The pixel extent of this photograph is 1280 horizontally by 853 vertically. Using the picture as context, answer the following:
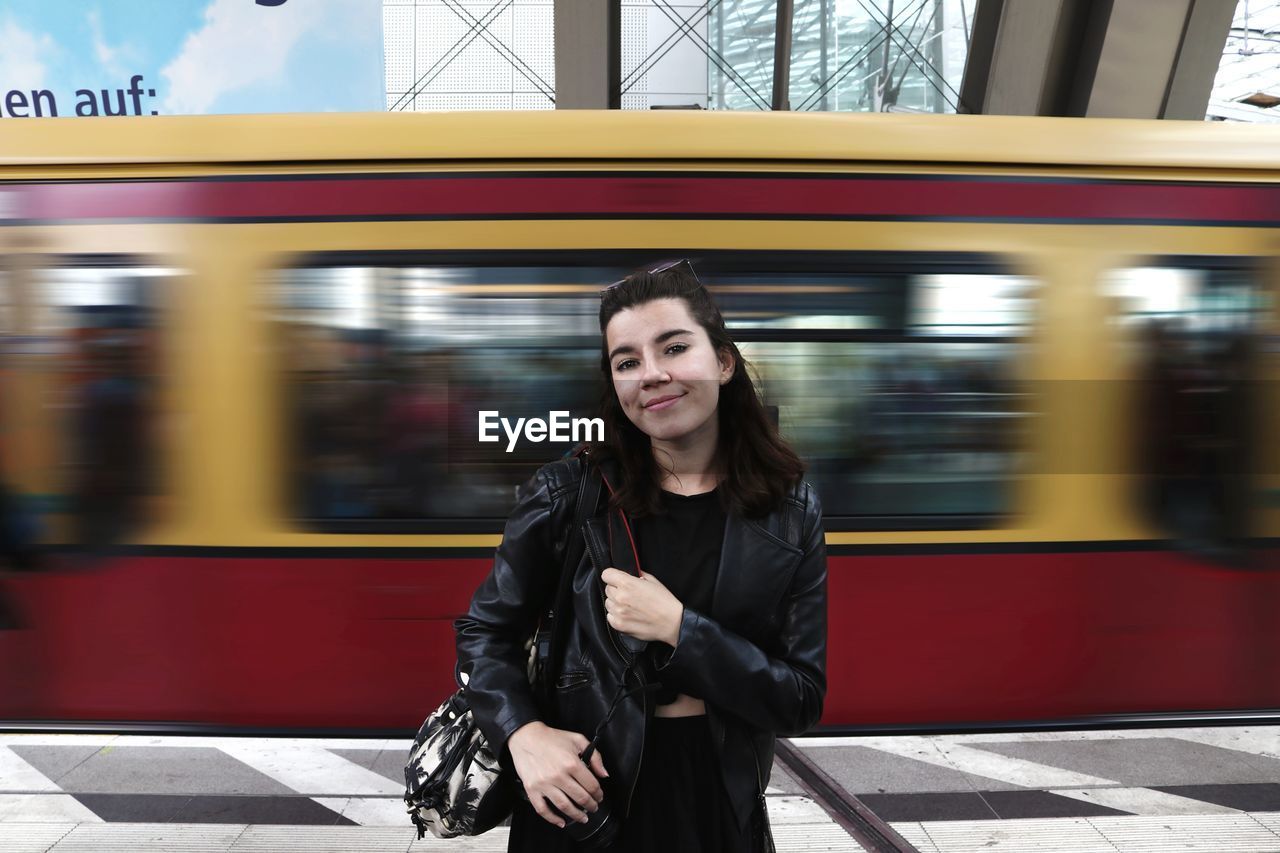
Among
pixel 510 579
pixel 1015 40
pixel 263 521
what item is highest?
pixel 1015 40

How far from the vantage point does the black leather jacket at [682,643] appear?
1.37 meters

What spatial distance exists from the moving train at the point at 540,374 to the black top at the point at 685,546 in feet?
7.84

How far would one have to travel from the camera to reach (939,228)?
12.9ft

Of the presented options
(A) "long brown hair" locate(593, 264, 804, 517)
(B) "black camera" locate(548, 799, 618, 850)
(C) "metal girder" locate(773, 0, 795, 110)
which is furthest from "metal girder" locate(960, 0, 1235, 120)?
(B) "black camera" locate(548, 799, 618, 850)

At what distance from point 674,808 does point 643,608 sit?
0.39 m

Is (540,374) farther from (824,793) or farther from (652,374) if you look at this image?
(652,374)

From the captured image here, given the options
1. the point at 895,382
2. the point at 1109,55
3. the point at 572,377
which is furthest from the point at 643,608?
the point at 1109,55

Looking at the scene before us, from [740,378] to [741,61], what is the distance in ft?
A: 61.2

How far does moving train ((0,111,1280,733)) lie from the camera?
3.86 m

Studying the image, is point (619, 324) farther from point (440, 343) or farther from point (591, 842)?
point (440, 343)

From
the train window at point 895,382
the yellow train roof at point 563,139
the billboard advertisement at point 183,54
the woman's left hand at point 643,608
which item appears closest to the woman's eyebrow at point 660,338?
the woman's left hand at point 643,608

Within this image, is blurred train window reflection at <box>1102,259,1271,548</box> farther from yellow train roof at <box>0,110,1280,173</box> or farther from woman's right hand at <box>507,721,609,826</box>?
woman's right hand at <box>507,721,609,826</box>

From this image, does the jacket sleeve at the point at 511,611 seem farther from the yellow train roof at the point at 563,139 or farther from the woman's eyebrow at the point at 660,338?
the yellow train roof at the point at 563,139

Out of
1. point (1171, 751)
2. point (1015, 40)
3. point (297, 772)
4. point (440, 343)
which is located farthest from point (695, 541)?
point (1015, 40)
